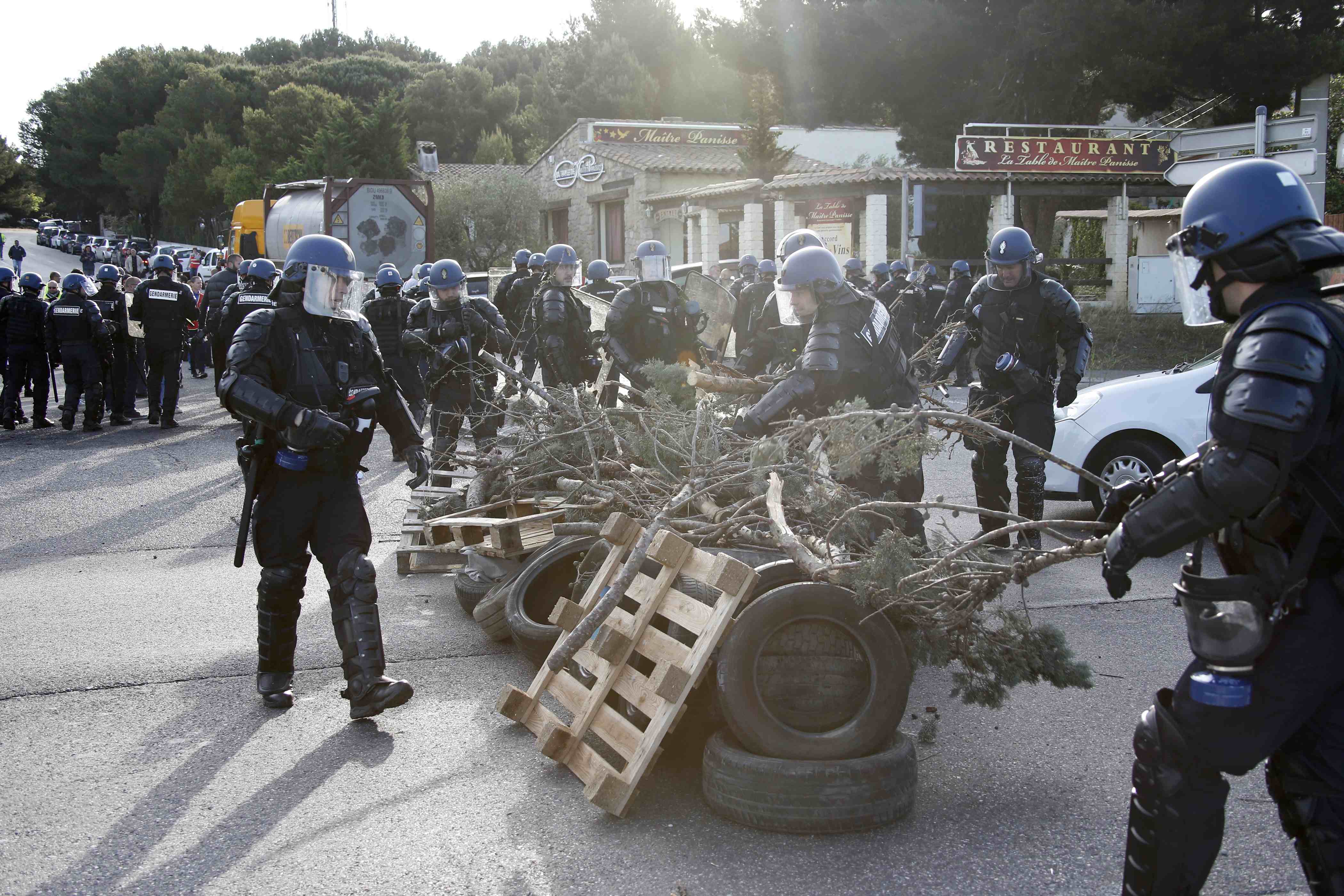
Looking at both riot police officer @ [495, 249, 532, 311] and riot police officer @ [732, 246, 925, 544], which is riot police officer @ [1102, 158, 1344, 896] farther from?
riot police officer @ [495, 249, 532, 311]

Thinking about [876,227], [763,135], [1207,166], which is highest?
[763,135]

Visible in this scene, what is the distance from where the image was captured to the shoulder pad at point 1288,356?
229cm

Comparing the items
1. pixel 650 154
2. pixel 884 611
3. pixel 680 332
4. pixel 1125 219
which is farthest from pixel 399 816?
pixel 650 154

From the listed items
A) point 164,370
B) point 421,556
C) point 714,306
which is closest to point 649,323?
point 714,306

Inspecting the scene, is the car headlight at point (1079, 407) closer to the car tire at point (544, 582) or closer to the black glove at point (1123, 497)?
the car tire at point (544, 582)

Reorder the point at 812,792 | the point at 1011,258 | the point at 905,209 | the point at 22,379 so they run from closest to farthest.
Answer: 1. the point at 812,792
2. the point at 1011,258
3. the point at 22,379
4. the point at 905,209

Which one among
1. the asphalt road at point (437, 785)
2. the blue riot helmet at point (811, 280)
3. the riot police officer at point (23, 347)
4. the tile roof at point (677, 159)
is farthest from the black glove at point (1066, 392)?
the tile roof at point (677, 159)

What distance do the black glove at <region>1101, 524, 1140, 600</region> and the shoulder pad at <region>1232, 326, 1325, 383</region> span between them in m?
0.44

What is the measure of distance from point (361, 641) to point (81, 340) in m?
10.3

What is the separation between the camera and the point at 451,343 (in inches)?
353

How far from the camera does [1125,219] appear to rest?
85.7ft

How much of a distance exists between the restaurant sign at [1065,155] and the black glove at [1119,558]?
73.1ft

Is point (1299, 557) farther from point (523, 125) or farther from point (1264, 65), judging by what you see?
point (523, 125)

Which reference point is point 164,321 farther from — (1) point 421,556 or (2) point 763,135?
(2) point 763,135
